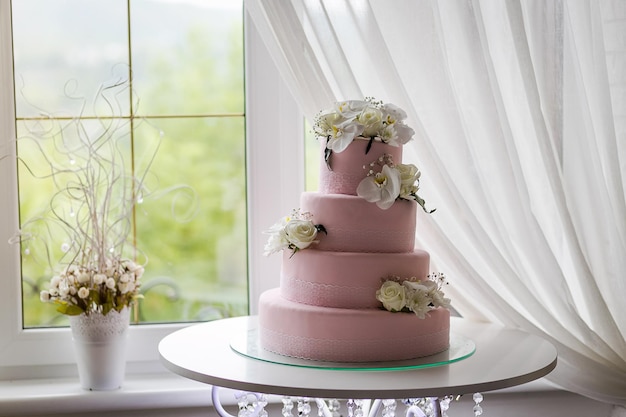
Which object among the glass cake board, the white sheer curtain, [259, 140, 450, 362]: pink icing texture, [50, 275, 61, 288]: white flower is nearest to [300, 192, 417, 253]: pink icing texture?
[259, 140, 450, 362]: pink icing texture

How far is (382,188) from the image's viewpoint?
4.71 ft

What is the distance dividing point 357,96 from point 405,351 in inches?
24.9

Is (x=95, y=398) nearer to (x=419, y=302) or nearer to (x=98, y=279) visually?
(x=98, y=279)

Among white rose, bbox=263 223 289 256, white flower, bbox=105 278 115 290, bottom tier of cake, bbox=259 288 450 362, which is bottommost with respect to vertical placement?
bottom tier of cake, bbox=259 288 450 362

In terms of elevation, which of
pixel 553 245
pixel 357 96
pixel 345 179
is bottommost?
pixel 553 245

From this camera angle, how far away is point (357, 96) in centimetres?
177

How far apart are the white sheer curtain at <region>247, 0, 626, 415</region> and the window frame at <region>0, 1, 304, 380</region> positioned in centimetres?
28

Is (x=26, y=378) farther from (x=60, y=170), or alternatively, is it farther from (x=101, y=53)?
(x=101, y=53)

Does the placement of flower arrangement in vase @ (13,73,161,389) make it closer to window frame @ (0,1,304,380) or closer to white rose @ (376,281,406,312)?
window frame @ (0,1,304,380)

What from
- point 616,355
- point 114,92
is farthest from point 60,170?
point 616,355

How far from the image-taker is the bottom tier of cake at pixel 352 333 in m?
1.38

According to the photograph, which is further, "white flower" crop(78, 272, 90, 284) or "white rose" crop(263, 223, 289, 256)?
"white flower" crop(78, 272, 90, 284)

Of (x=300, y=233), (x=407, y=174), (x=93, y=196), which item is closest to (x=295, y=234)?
(x=300, y=233)

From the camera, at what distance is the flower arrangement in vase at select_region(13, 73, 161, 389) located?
1.93m
